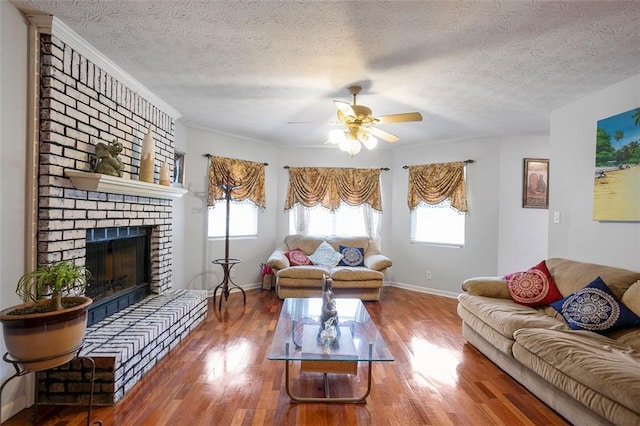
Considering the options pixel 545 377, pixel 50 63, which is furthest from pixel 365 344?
pixel 50 63

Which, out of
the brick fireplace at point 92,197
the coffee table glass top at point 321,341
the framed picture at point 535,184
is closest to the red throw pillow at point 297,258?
the coffee table glass top at point 321,341

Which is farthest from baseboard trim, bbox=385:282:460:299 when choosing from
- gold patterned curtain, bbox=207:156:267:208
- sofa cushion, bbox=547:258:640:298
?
gold patterned curtain, bbox=207:156:267:208

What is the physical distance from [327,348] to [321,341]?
11cm

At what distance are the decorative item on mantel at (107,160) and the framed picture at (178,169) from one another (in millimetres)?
1439

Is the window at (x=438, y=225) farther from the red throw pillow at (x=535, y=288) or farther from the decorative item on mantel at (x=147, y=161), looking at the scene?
the decorative item on mantel at (x=147, y=161)

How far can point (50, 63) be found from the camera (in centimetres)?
197

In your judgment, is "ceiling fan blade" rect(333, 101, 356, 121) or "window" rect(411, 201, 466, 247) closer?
"ceiling fan blade" rect(333, 101, 356, 121)

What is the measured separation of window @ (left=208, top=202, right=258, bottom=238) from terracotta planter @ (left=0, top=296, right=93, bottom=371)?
302 cm

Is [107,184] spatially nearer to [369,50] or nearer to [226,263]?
[226,263]

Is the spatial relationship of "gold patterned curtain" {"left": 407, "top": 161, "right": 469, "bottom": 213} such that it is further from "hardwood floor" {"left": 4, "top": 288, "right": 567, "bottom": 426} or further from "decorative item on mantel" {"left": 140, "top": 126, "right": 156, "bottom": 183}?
"decorative item on mantel" {"left": 140, "top": 126, "right": 156, "bottom": 183}

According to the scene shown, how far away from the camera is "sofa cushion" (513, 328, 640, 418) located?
5.05ft

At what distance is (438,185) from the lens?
192 inches

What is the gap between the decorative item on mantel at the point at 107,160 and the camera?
228 centimetres

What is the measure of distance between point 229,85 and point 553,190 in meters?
3.60
